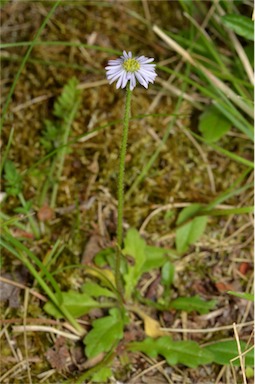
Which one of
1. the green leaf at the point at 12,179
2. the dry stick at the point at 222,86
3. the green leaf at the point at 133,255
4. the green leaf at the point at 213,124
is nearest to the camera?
the green leaf at the point at 133,255

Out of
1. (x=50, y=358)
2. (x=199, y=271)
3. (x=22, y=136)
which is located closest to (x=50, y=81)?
(x=22, y=136)

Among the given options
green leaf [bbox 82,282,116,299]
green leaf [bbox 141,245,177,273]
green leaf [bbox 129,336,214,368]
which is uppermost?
green leaf [bbox 141,245,177,273]

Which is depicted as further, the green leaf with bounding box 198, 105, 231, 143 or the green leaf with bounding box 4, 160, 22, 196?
the green leaf with bounding box 198, 105, 231, 143

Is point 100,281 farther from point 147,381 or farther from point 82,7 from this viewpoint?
point 82,7

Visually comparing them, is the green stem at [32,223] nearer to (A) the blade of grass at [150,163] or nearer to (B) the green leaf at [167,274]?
(A) the blade of grass at [150,163]

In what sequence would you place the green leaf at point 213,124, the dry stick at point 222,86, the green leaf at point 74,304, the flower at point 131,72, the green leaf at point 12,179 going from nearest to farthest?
the flower at point 131,72 < the green leaf at point 74,304 < the green leaf at point 12,179 < the dry stick at point 222,86 < the green leaf at point 213,124

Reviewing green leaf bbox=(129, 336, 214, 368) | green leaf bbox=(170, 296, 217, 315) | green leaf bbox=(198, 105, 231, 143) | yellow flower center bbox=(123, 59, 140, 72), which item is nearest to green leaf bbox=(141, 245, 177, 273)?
green leaf bbox=(170, 296, 217, 315)

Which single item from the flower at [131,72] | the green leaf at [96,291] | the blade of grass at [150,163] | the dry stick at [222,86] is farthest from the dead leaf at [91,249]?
the flower at [131,72]

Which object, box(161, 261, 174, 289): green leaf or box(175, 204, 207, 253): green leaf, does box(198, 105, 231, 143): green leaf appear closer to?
box(175, 204, 207, 253): green leaf
